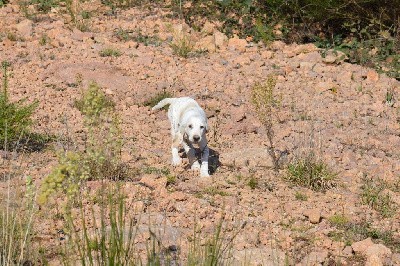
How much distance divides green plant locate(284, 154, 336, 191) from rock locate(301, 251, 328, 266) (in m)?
1.48

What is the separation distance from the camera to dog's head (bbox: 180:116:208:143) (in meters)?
6.29

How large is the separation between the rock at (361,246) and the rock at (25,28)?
6.72 metres

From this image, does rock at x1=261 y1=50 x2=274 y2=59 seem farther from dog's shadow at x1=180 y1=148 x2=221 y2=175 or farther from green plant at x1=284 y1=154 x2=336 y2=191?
green plant at x1=284 y1=154 x2=336 y2=191

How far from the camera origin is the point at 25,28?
33.2ft

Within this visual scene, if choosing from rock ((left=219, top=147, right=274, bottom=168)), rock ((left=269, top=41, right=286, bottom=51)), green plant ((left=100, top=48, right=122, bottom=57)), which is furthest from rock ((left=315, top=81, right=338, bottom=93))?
green plant ((left=100, top=48, right=122, bottom=57))

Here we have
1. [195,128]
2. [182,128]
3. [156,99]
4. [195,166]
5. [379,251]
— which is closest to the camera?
[379,251]

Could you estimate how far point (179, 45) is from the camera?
32.4 feet

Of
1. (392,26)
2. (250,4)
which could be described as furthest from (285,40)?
(392,26)

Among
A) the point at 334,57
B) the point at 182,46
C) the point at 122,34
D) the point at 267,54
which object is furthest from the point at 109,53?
the point at 334,57

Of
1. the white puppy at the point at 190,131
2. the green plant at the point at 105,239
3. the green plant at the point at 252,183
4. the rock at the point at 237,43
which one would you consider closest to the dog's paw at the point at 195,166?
the white puppy at the point at 190,131

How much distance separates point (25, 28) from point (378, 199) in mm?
6417

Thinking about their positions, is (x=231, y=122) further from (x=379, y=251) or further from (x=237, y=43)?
(x=379, y=251)

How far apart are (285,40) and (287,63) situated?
37.1 inches

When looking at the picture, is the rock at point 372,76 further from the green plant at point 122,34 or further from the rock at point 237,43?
the green plant at point 122,34
